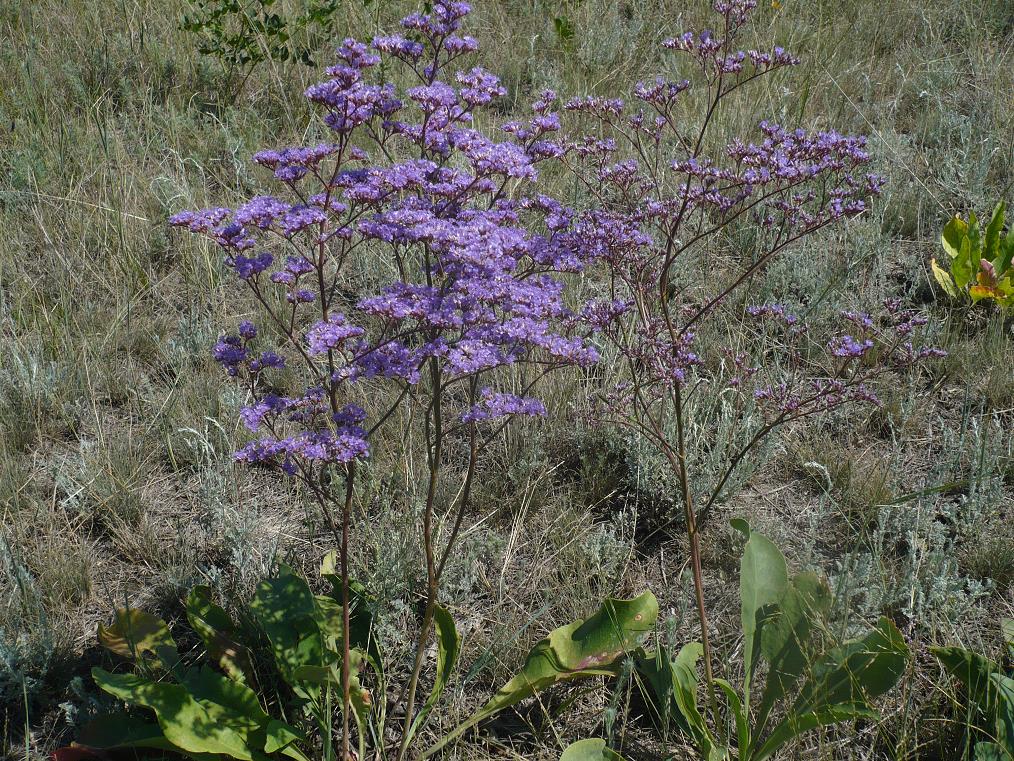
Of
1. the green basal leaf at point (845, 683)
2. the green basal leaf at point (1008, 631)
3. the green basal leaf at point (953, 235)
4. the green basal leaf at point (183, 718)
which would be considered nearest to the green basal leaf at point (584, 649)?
the green basal leaf at point (845, 683)

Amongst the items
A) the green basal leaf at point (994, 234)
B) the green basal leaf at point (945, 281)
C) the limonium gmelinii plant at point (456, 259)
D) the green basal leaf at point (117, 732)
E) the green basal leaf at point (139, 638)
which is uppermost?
Result: the limonium gmelinii plant at point (456, 259)

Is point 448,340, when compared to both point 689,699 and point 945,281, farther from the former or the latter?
point 945,281

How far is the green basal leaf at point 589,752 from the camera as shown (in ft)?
7.85

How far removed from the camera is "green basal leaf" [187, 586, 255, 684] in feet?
8.76

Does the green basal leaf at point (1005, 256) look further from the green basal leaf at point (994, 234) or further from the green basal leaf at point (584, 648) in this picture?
the green basal leaf at point (584, 648)

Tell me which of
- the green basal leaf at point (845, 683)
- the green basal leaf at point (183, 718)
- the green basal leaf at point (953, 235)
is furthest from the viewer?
the green basal leaf at point (953, 235)

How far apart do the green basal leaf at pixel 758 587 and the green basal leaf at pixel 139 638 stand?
1.75 meters

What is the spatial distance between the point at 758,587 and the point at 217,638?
5.54 ft

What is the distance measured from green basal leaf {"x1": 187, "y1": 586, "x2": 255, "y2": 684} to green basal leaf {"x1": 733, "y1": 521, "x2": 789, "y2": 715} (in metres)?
1.56

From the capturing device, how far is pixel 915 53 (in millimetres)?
6203

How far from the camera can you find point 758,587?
2646mm

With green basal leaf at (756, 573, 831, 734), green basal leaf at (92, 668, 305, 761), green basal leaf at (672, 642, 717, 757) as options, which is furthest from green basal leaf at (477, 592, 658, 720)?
green basal leaf at (92, 668, 305, 761)

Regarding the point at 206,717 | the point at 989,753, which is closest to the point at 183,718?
the point at 206,717

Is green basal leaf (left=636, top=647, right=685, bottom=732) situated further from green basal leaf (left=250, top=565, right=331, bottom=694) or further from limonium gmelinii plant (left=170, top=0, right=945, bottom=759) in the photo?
green basal leaf (left=250, top=565, right=331, bottom=694)
